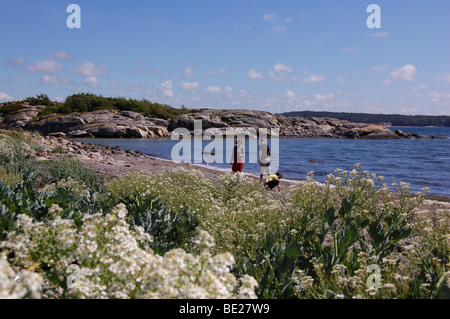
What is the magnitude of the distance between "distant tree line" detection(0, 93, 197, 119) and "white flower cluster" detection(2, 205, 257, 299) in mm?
64781

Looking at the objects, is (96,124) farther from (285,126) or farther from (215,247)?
(215,247)

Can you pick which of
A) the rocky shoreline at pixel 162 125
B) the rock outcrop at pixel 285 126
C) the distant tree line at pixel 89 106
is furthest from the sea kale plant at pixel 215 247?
the distant tree line at pixel 89 106

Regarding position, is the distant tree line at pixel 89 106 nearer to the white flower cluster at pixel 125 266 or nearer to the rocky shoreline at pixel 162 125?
the rocky shoreline at pixel 162 125

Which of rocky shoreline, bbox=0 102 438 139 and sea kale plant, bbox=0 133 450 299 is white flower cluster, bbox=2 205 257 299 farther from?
rocky shoreline, bbox=0 102 438 139

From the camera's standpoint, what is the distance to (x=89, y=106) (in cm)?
6881

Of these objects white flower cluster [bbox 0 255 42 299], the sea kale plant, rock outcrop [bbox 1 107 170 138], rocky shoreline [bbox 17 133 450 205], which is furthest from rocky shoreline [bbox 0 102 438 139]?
white flower cluster [bbox 0 255 42 299]

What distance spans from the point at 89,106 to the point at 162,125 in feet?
59.5

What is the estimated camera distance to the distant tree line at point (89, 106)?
2614 inches

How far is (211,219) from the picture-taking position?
545 centimetres

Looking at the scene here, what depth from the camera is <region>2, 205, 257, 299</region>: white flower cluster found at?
2086 mm

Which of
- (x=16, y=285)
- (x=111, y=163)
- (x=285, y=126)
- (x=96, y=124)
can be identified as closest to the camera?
(x=16, y=285)

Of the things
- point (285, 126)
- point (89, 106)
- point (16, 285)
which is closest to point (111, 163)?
point (16, 285)
